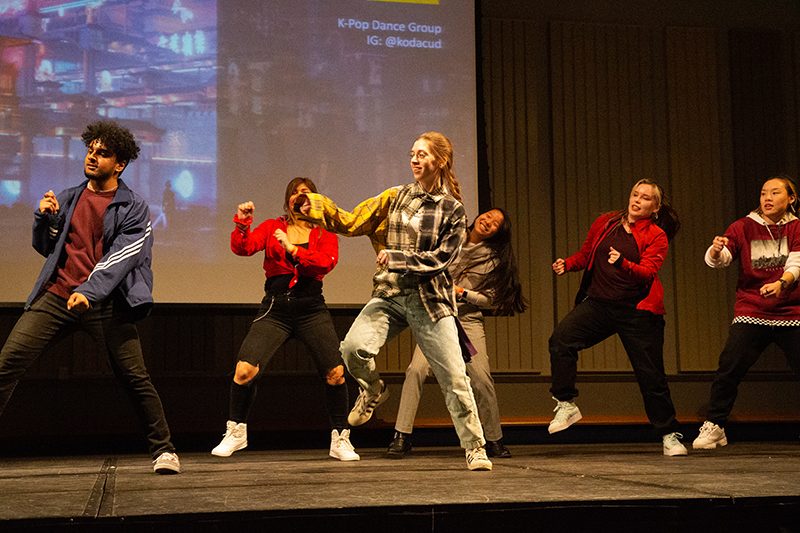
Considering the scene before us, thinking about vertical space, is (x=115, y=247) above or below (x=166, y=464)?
above

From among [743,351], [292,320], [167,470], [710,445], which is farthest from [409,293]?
[710,445]

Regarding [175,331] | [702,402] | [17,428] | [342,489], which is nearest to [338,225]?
[342,489]

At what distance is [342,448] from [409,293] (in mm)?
1234

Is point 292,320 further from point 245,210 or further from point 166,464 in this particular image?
point 166,464

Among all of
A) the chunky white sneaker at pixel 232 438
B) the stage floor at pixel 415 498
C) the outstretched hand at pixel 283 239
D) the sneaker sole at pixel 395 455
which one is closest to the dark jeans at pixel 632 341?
the stage floor at pixel 415 498

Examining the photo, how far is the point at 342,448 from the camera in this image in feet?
13.9

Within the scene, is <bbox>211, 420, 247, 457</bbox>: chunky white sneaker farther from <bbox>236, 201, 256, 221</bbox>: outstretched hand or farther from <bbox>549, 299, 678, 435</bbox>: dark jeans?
<bbox>549, 299, 678, 435</bbox>: dark jeans

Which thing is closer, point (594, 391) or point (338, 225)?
point (338, 225)

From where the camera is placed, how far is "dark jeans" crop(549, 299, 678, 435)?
14.3 ft

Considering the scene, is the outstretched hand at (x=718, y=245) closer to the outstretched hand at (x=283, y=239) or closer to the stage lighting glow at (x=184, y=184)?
the outstretched hand at (x=283, y=239)

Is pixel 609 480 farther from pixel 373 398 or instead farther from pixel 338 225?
pixel 338 225

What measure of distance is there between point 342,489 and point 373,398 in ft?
2.20

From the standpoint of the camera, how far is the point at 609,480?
307 cm

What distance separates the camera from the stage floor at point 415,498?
7.68 ft
